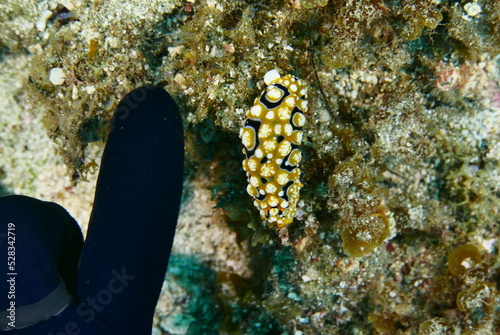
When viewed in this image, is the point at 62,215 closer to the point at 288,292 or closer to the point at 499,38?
the point at 288,292

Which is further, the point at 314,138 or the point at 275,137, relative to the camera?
the point at 314,138

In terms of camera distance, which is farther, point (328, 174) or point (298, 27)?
point (328, 174)

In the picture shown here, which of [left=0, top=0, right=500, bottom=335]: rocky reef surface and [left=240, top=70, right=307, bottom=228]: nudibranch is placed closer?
[left=240, top=70, right=307, bottom=228]: nudibranch

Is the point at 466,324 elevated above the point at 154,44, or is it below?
below

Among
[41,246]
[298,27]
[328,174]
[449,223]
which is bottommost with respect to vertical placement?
[41,246]

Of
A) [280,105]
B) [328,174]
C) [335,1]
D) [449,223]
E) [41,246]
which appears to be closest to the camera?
[41,246]

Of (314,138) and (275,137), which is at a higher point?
(314,138)

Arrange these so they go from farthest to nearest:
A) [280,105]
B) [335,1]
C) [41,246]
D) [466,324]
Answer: [466,324] < [335,1] < [280,105] < [41,246]

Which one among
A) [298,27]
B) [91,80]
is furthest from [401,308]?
[91,80]

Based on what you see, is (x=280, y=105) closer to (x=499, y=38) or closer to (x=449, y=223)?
(x=499, y=38)
